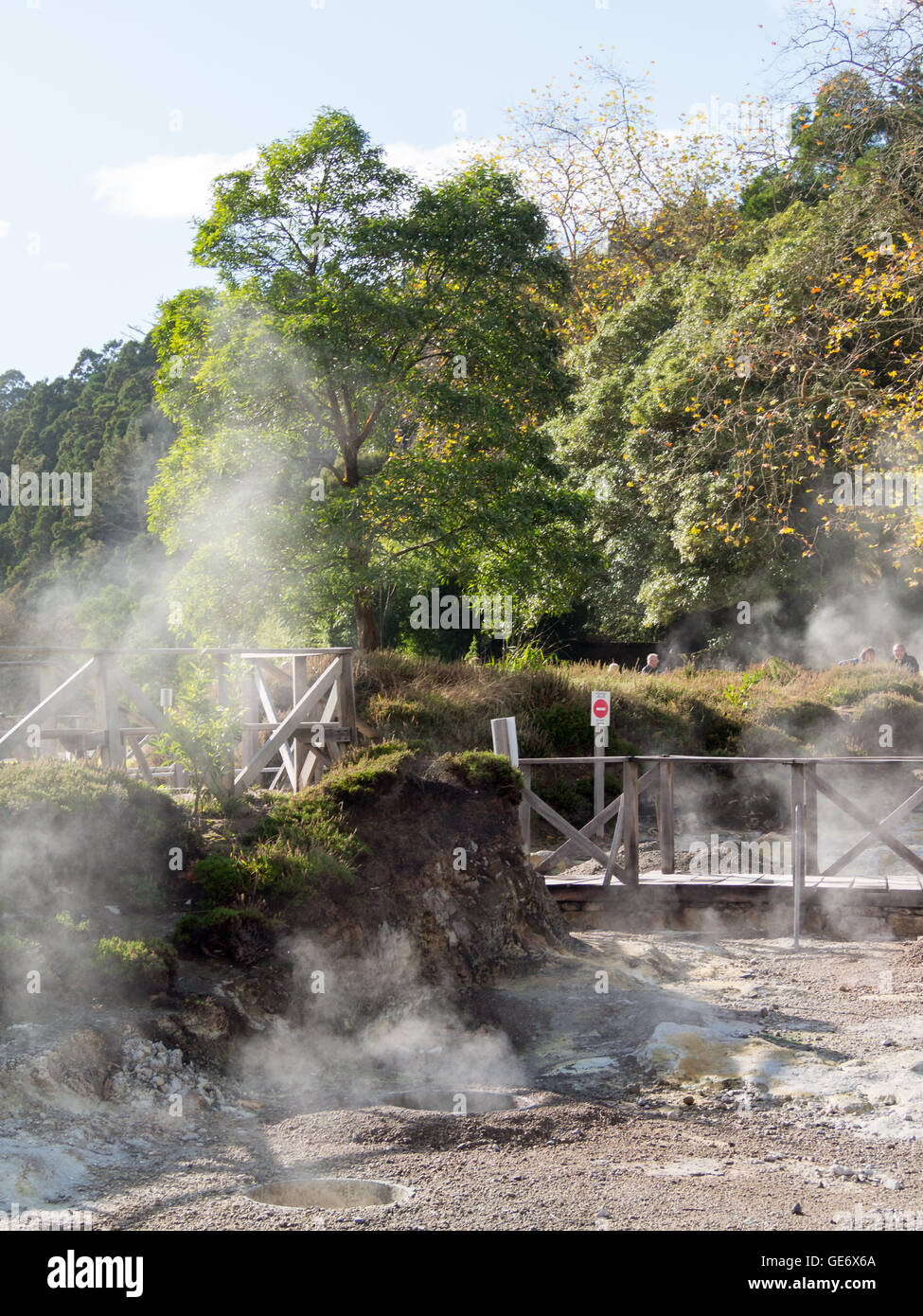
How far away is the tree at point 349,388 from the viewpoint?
18.2 m

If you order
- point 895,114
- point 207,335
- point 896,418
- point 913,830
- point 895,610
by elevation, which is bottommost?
point 913,830

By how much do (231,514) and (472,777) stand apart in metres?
9.58

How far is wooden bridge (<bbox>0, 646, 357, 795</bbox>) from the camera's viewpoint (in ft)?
30.3

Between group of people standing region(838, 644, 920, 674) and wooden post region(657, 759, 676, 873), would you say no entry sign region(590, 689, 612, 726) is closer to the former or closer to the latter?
wooden post region(657, 759, 676, 873)

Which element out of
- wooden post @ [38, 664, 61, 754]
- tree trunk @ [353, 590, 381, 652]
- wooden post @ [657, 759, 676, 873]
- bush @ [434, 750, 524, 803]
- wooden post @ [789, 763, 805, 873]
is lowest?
wooden post @ [657, 759, 676, 873]

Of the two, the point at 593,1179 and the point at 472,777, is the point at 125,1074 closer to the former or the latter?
the point at 593,1179

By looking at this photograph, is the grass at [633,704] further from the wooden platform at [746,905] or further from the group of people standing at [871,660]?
the wooden platform at [746,905]

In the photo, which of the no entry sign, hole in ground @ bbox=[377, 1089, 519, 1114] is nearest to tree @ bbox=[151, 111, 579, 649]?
the no entry sign

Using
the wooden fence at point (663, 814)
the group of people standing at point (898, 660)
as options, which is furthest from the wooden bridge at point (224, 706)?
the group of people standing at point (898, 660)

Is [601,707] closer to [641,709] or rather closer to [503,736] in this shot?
[503,736]

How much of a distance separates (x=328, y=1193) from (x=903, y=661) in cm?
2004

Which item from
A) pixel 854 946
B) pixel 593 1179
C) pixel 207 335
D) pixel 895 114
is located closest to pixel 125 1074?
pixel 593 1179

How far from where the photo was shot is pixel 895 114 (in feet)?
58.0
